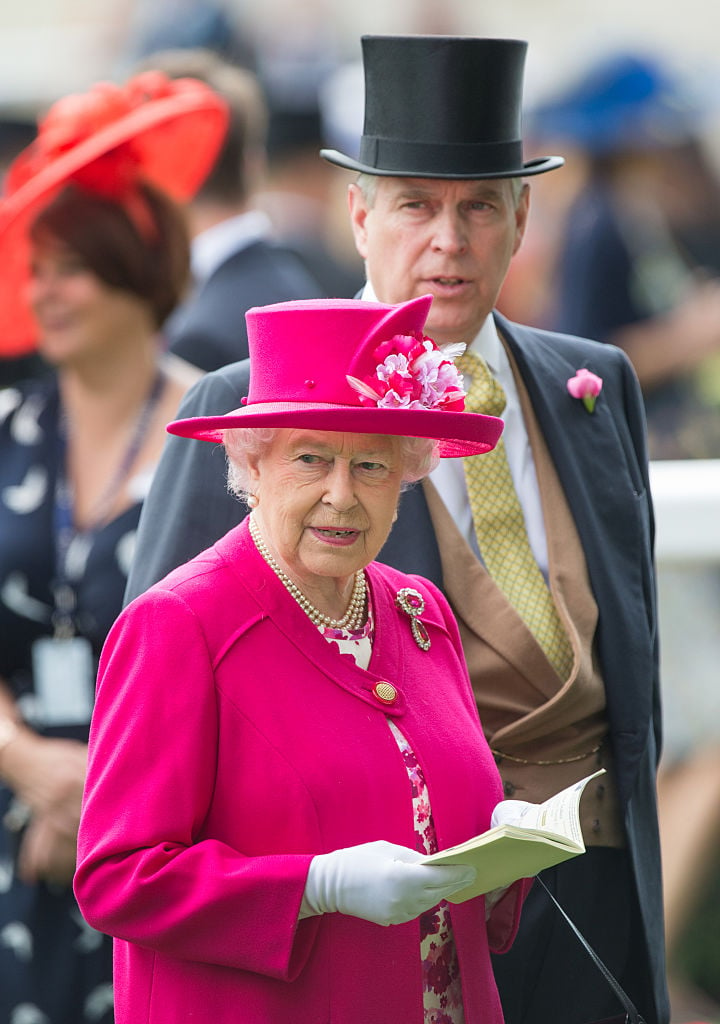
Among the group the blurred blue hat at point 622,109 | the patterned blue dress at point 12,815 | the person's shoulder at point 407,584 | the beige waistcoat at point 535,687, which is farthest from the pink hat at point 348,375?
the blurred blue hat at point 622,109

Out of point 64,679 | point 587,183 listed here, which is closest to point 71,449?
point 64,679

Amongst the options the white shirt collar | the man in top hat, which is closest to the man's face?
the man in top hat

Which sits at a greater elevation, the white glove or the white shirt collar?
the white shirt collar

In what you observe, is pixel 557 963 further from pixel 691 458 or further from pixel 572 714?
pixel 691 458

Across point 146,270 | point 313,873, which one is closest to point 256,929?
point 313,873

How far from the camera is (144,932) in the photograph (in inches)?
87.9

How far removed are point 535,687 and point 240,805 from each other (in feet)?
3.01

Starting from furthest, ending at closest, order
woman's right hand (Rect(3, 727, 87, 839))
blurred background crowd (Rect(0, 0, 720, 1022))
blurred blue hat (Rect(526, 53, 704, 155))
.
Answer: blurred blue hat (Rect(526, 53, 704, 155)) → blurred background crowd (Rect(0, 0, 720, 1022)) → woman's right hand (Rect(3, 727, 87, 839))

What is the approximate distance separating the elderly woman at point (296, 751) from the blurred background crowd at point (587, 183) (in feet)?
6.68

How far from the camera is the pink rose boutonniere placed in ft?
11.0

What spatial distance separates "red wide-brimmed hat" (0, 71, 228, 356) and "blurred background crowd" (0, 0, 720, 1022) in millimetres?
787

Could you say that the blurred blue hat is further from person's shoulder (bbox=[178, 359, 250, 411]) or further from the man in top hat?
person's shoulder (bbox=[178, 359, 250, 411])

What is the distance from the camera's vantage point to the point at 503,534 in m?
3.20

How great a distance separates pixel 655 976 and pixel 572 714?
0.60 m
